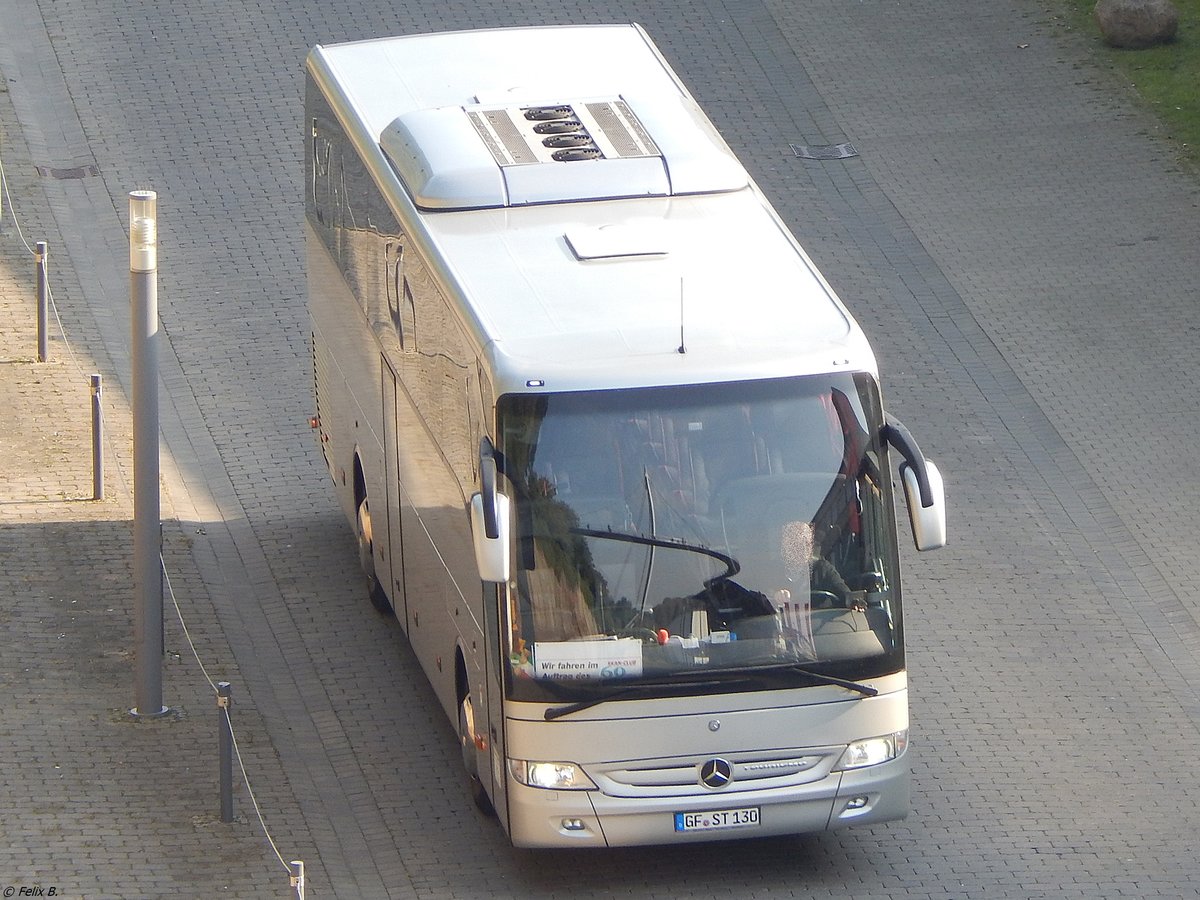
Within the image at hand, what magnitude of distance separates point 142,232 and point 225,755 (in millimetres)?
3033

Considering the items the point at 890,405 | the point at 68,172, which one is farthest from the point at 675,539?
the point at 68,172

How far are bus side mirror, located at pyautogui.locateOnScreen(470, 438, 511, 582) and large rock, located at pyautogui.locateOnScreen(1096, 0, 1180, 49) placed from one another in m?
16.6

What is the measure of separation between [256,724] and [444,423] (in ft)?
8.62

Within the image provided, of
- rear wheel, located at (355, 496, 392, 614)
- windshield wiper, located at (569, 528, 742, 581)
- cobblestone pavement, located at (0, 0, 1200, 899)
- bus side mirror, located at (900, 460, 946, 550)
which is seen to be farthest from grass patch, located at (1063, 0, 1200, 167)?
windshield wiper, located at (569, 528, 742, 581)

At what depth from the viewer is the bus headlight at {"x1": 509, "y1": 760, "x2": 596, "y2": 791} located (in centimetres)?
1071

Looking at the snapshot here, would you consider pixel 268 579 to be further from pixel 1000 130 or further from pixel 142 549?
pixel 1000 130

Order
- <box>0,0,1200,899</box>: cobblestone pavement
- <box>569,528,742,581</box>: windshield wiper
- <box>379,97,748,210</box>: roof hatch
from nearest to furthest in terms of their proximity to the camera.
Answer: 1. <box>569,528,742,581</box>: windshield wiper
2. <box>0,0,1200,899</box>: cobblestone pavement
3. <box>379,97,748,210</box>: roof hatch

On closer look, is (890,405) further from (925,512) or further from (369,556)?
(925,512)

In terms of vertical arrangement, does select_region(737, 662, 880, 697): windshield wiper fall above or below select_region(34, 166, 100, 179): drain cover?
above

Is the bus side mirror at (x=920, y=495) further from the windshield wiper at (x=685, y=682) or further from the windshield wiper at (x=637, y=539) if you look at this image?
the windshield wiper at (x=637, y=539)

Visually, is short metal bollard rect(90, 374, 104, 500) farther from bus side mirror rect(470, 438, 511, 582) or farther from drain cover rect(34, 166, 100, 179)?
drain cover rect(34, 166, 100, 179)

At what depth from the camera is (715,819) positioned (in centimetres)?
1085

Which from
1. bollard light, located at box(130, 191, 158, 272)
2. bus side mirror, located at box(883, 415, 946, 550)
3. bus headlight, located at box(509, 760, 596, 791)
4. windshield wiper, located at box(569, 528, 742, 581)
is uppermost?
bollard light, located at box(130, 191, 158, 272)

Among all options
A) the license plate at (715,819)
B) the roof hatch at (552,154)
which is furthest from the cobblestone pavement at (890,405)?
the roof hatch at (552,154)
